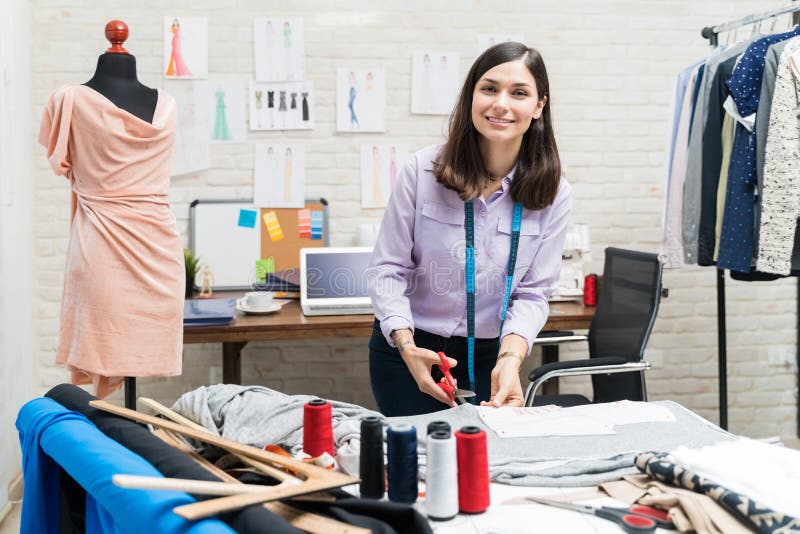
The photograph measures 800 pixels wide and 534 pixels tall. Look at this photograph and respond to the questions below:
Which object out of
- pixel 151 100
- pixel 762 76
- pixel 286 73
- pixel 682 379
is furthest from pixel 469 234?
pixel 682 379

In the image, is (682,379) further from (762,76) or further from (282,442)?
(282,442)

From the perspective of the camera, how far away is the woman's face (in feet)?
6.03

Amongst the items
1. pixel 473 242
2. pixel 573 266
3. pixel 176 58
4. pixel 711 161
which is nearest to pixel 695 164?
pixel 711 161

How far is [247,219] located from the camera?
3619 mm

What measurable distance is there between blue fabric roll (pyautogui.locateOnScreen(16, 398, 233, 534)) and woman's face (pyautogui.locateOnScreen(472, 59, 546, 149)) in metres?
1.15

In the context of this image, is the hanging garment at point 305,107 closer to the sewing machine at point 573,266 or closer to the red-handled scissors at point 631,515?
the sewing machine at point 573,266

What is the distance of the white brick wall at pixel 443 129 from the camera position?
3.52 metres

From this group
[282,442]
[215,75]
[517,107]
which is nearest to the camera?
[282,442]

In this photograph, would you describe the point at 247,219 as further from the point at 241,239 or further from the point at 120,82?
the point at 120,82

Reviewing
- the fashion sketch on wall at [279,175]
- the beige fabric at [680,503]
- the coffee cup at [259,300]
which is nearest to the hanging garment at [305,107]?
the fashion sketch on wall at [279,175]

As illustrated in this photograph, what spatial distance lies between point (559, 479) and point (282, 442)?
545 mm

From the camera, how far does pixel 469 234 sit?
196 centimetres

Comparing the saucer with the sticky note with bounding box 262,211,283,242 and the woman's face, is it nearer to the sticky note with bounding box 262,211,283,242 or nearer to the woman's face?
the sticky note with bounding box 262,211,283,242

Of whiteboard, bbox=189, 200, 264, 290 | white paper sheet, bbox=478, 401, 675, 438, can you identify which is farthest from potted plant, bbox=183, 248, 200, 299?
white paper sheet, bbox=478, 401, 675, 438
